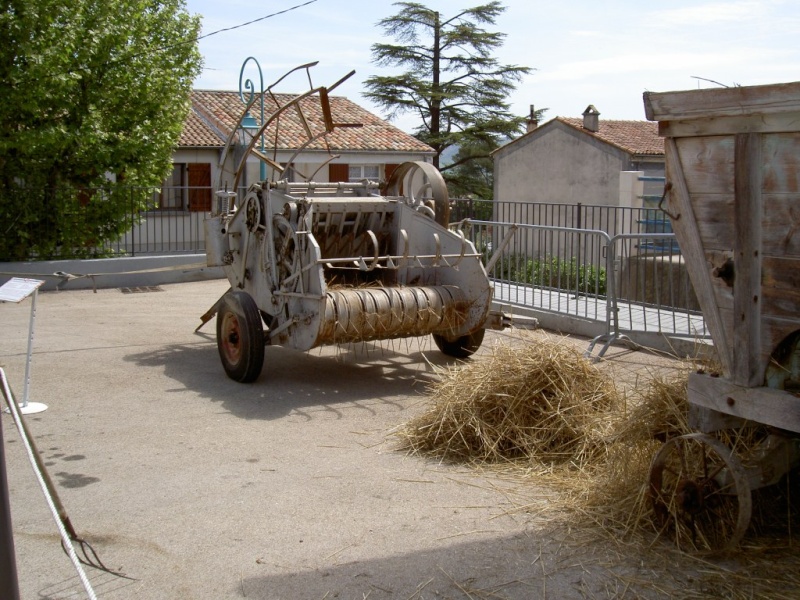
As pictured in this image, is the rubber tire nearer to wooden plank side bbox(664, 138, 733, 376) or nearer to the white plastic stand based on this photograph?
the white plastic stand

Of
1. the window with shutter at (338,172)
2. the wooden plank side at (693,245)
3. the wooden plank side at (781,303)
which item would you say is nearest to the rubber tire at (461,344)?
the wooden plank side at (693,245)

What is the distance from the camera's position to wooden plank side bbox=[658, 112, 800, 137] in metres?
3.40

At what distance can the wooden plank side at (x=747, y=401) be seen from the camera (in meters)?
3.65

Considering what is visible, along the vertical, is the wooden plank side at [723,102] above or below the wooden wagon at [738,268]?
above

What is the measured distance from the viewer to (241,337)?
7.80 metres

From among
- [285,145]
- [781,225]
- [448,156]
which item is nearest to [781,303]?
[781,225]

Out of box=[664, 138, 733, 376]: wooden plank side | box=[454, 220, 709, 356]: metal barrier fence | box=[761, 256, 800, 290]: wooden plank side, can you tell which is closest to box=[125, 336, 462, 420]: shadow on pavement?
box=[454, 220, 709, 356]: metal barrier fence

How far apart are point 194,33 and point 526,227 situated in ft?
33.8

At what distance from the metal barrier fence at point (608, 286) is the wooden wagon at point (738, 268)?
4494 mm

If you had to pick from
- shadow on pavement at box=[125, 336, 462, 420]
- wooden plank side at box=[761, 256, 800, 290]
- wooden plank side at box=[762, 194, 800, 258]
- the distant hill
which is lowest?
shadow on pavement at box=[125, 336, 462, 420]

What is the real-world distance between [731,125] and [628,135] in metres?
32.7

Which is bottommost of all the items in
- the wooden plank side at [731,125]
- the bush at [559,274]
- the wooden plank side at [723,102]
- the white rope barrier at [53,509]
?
the white rope barrier at [53,509]

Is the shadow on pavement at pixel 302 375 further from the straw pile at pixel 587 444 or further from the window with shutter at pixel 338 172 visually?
the window with shutter at pixel 338 172

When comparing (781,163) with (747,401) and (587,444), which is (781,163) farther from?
(587,444)
